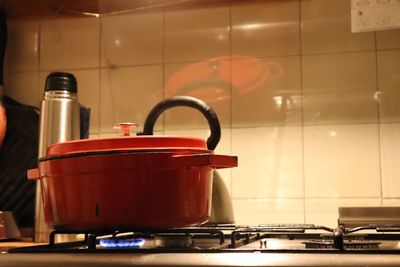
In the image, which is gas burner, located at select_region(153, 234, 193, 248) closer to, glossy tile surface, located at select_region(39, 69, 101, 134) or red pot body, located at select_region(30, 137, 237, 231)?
red pot body, located at select_region(30, 137, 237, 231)

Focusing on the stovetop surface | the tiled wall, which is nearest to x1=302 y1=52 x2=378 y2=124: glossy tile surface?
→ the tiled wall

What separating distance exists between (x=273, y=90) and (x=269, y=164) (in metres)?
0.18

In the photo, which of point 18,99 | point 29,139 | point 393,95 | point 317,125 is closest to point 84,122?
point 29,139

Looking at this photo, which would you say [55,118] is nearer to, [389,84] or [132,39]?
[132,39]

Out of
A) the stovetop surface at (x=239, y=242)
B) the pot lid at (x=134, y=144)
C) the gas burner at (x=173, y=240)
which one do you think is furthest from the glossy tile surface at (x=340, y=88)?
the pot lid at (x=134, y=144)

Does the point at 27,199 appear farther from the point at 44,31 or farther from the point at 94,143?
the point at 94,143

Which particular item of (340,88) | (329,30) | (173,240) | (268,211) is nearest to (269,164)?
(268,211)

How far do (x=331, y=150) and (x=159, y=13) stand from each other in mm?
550

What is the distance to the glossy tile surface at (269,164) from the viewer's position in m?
1.32

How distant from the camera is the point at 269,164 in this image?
134cm

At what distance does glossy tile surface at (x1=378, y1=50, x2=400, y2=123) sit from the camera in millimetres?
1292

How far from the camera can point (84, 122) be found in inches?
50.6

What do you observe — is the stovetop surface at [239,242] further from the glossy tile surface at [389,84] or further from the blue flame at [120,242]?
the glossy tile surface at [389,84]

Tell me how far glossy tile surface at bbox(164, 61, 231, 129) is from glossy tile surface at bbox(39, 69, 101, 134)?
0.60 ft
